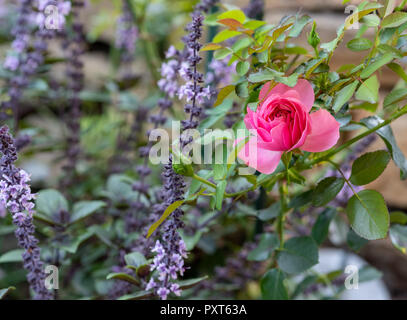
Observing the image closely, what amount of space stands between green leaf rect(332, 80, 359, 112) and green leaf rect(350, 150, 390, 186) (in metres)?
0.10

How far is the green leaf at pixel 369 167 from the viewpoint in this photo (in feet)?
1.57

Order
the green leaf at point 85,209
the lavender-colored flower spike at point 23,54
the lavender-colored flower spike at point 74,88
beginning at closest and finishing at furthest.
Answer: the green leaf at point 85,209 → the lavender-colored flower spike at point 23,54 → the lavender-colored flower spike at point 74,88

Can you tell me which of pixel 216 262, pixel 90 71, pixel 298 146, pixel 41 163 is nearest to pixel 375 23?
pixel 298 146

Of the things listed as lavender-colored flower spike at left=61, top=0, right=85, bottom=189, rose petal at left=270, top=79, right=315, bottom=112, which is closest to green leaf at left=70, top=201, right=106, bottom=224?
lavender-colored flower spike at left=61, top=0, right=85, bottom=189

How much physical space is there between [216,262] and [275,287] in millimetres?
424

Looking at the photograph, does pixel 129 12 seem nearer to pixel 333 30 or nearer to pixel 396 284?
pixel 333 30

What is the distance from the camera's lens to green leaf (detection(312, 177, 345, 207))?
0.48 meters

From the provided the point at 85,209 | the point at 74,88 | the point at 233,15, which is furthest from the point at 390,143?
the point at 74,88

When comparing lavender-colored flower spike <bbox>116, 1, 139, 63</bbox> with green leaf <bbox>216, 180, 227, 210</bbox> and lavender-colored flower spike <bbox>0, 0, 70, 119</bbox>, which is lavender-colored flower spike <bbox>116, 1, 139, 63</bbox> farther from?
green leaf <bbox>216, 180, 227, 210</bbox>

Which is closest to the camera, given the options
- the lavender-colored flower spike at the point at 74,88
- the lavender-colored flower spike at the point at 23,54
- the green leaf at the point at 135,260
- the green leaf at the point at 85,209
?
the green leaf at the point at 135,260

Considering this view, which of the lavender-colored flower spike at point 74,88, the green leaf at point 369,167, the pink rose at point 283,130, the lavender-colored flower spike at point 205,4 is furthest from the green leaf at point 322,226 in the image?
the lavender-colored flower spike at point 74,88

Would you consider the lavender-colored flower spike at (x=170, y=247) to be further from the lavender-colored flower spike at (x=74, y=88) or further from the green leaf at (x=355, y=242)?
the lavender-colored flower spike at (x=74, y=88)

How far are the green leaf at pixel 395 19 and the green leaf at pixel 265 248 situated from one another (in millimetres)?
337

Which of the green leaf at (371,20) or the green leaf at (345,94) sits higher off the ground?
the green leaf at (371,20)
